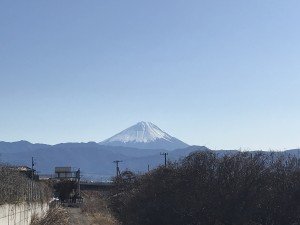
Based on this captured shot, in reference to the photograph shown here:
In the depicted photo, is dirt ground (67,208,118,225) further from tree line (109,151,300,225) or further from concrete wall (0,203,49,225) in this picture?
tree line (109,151,300,225)

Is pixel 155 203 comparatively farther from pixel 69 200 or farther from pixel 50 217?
pixel 69 200

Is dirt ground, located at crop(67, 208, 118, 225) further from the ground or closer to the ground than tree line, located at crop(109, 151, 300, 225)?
closer to the ground

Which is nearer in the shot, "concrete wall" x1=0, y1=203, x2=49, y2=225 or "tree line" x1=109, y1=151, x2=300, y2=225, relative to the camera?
"concrete wall" x1=0, y1=203, x2=49, y2=225

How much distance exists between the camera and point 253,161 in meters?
24.6

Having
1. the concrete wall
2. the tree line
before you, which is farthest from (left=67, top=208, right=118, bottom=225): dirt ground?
the tree line

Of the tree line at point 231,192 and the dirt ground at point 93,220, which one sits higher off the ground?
the tree line at point 231,192

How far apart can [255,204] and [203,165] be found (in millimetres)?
2760

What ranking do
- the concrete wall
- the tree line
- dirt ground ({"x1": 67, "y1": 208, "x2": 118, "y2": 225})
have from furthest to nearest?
dirt ground ({"x1": 67, "y1": 208, "x2": 118, "y2": 225})
the tree line
the concrete wall

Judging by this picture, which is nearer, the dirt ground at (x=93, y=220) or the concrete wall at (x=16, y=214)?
the concrete wall at (x=16, y=214)

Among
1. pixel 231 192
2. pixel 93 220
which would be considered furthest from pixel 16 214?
pixel 93 220

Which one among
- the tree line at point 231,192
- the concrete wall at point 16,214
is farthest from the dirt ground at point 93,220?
the tree line at point 231,192

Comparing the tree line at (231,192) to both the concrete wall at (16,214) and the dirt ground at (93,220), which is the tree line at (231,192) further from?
the dirt ground at (93,220)

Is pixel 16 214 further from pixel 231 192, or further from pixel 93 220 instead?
pixel 93 220

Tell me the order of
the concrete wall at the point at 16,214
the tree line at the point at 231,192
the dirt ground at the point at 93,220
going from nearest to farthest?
the concrete wall at the point at 16,214
the tree line at the point at 231,192
the dirt ground at the point at 93,220
